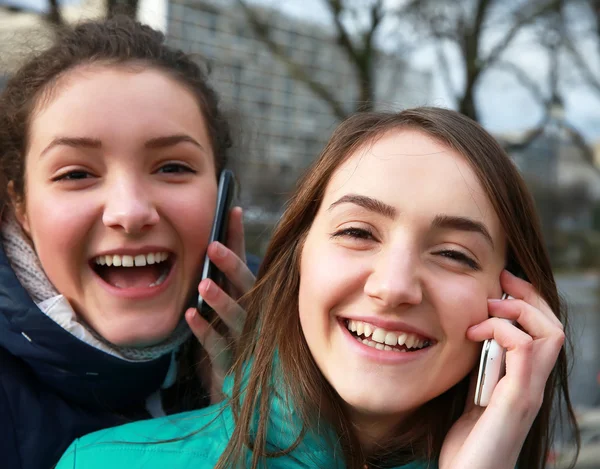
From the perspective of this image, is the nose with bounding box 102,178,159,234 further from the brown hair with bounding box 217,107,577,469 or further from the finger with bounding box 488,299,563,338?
the finger with bounding box 488,299,563,338

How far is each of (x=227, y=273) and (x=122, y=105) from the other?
2.16 ft

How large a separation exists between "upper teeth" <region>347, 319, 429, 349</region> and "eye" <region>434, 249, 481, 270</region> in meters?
0.23

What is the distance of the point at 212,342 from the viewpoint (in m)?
2.14

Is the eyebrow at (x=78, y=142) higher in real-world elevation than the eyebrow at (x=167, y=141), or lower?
lower

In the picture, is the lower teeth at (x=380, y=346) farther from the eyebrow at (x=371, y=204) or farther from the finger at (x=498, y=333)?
the eyebrow at (x=371, y=204)

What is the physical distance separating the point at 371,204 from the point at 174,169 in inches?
30.1

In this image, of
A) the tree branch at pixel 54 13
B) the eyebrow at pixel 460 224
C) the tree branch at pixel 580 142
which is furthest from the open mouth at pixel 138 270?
the tree branch at pixel 580 142

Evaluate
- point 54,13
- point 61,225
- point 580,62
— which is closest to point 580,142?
point 580,62

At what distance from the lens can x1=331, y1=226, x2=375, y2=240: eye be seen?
1.75m

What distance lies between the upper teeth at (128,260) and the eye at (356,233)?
67 centimetres

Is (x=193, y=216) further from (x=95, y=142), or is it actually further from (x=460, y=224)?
(x=460, y=224)

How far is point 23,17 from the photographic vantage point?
5699mm

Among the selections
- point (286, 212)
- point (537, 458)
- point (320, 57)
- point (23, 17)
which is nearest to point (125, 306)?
point (286, 212)

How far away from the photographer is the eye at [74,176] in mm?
2021
